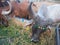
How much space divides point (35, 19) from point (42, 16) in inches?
4.9

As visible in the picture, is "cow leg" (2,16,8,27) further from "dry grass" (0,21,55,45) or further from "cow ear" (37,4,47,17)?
"cow ear" (37,4,47,17)

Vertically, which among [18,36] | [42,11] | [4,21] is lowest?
[18,36]

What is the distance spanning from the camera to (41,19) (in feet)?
11.0

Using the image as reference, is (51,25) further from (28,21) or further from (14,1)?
(14,1)

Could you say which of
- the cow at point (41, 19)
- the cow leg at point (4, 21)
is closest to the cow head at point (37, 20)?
the cow at point (41, 19)

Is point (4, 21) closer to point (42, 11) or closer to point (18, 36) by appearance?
point (18, 36)

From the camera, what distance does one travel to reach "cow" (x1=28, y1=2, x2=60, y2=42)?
3.33 metres

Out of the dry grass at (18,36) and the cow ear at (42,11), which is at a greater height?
the cow ear at (42,11)

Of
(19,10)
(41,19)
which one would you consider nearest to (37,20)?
(41,19)

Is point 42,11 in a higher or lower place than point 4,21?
higher

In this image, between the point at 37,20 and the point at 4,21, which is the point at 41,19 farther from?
the point at 4,21

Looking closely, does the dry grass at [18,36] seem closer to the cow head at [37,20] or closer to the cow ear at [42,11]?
the cow head at [37,20]

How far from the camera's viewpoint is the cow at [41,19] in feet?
10.9

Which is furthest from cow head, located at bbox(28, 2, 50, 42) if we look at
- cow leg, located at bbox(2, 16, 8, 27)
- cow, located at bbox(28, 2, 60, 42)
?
cow leg, located at bbox(2, 16, 8, 27)
